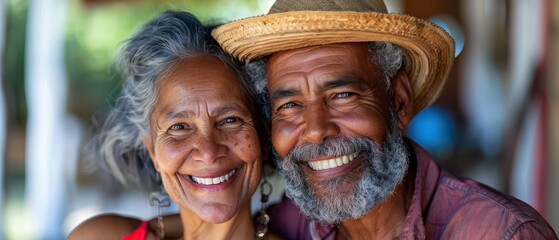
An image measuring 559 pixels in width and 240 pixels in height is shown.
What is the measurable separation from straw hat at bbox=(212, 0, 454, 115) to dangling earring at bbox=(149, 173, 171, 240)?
2.35 ft

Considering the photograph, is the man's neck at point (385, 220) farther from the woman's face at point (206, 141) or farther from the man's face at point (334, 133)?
the woman's face at point (206, 141)

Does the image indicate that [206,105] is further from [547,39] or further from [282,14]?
[547,39]

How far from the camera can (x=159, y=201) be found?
3064 mm

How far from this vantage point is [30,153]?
595cm

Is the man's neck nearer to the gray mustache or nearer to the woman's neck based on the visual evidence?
the gray mustache

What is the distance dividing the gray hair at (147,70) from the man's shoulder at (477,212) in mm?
761

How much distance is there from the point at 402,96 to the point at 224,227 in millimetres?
878

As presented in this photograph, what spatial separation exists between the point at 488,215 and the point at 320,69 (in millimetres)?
779

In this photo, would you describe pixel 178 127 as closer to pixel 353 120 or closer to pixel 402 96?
pixel 353 120

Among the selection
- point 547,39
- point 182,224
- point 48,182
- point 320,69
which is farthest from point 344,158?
point 48,182

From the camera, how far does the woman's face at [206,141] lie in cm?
271

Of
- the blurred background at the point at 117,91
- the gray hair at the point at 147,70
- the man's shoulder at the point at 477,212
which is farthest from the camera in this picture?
the blurred background at the point at 117,91

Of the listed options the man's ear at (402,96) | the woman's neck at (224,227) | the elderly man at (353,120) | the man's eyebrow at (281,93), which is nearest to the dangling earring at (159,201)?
the woman's neck at (224,227)

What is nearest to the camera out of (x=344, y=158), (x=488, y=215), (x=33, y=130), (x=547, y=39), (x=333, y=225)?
(x=488, y=215)
